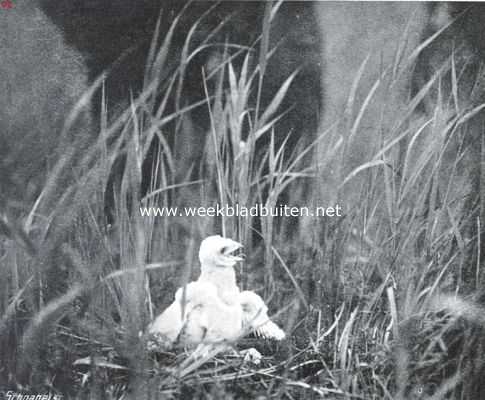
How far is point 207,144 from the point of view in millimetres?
1787

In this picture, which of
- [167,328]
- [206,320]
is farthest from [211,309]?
[167,328]

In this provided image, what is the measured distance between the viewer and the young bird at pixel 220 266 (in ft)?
5.53

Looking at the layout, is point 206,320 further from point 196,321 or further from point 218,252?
point 218,252

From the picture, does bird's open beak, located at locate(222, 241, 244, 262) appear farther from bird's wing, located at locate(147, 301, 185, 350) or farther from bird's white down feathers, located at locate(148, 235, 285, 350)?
bird's wing, located at locate(147, 301, 185, 350)

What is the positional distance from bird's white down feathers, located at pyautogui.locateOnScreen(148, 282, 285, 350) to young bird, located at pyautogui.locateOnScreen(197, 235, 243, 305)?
0.06ft

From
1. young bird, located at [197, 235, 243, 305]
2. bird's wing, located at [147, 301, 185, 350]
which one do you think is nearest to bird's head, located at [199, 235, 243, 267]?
young bird, located at [197, 235, 243, 305]

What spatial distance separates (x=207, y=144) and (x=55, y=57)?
0.56 meters

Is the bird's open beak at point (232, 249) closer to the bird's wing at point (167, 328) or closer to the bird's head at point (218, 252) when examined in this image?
the bird's head at point (218, 252)

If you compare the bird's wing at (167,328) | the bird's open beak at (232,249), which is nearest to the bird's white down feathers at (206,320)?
the bird's wing at (167,328)

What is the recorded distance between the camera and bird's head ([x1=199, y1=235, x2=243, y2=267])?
1.68 meters

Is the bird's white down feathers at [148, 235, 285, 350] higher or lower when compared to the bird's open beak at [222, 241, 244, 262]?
lower

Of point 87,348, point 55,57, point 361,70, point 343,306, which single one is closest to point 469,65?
point 361,70

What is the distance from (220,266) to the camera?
169 centimetres

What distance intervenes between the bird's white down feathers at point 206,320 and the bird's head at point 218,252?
0.23ft
